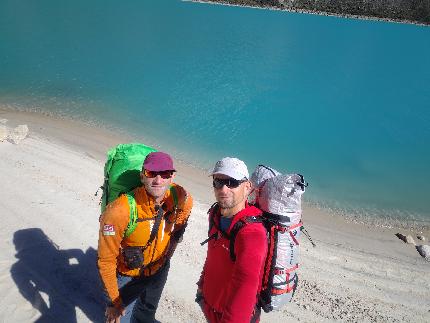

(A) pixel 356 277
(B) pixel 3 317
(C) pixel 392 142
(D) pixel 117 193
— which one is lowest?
(C) pixel 392 142

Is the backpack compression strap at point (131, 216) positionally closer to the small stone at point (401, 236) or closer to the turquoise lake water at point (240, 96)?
the small stone at point (401, 236)

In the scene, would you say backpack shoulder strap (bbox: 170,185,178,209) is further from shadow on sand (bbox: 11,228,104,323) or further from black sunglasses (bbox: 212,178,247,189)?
shadow on sand (bbox: 11,228,104,323)

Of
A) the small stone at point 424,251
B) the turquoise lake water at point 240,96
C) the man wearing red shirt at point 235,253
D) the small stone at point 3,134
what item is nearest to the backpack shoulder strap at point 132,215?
the man wearing red shirt at point 235,253

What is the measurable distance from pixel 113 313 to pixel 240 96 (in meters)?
23.0

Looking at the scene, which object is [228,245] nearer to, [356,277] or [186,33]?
[356,277]

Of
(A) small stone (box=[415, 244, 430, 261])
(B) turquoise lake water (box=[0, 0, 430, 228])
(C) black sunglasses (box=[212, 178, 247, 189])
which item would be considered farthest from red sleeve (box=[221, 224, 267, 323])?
(B) turquoise lake water (box=[0, 0, 430, 228])

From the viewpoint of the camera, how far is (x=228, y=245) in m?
3.33

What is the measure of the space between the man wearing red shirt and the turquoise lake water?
10.4 metres

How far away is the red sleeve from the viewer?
9.76 feet

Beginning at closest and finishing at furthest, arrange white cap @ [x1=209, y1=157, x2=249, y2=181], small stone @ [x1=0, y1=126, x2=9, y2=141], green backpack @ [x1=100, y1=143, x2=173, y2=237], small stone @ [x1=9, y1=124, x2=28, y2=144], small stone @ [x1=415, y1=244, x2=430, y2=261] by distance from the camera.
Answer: white cap @ [x1=209, y1=157, x2=249, y2=181] → green backpack @ [x1=100, y1=143, x2=173, y2=237] → small stone @ [x1=415, y1=244, x2=430, y2=261] → small stone @ [x1=0, y1=126, x2=9, y2=141] → small stone @ [x1=9, y1=124, x2=28, y2=144]

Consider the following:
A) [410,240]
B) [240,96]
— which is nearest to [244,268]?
[410,240]

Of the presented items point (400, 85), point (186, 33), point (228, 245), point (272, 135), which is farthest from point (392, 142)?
point (186, 33)

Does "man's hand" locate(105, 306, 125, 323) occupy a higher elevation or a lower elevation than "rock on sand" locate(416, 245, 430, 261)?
higher

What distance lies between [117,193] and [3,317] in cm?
309
